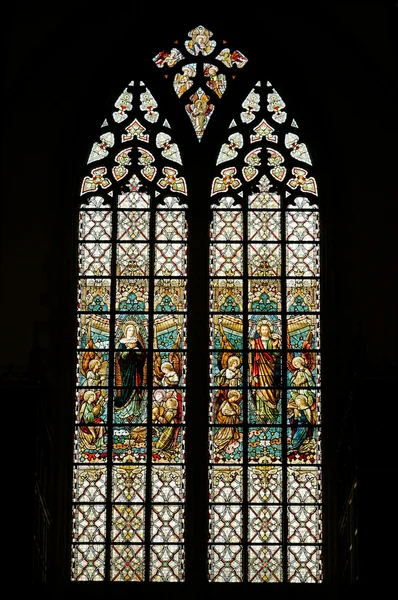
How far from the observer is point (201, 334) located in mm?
20547

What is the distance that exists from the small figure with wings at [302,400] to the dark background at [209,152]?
0.62 feet

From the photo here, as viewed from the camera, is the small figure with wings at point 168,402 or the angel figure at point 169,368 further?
the angel figure at point 169,368

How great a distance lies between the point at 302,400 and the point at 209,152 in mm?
3286

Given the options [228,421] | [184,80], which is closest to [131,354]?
[228,421]

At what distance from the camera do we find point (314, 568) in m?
19.6

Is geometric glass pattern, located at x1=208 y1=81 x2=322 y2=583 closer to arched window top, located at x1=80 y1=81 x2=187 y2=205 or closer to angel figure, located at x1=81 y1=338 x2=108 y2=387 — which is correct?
arched window top, located at x1=80 y1=81 x2=187 y2=205

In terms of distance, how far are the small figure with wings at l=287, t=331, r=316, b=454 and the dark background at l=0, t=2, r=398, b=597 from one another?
0.19 m

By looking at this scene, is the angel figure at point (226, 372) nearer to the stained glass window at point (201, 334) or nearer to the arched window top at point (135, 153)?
the stained glass window at point (201, 334)

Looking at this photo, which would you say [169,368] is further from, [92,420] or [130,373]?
[92,420]

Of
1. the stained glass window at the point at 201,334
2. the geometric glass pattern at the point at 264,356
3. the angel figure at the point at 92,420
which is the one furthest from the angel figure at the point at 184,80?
the angel figure at the point at 92,420

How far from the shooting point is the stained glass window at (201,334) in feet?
65.1

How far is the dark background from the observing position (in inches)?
786
